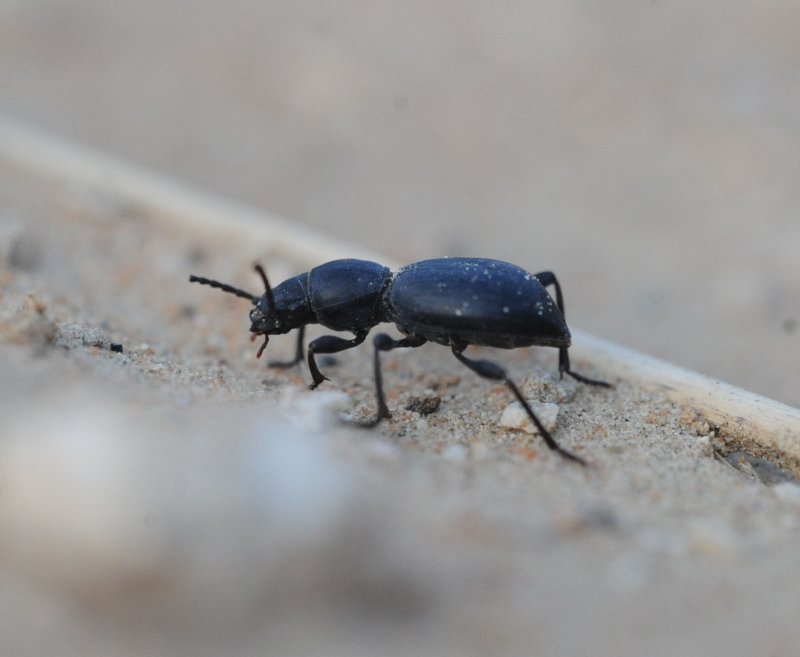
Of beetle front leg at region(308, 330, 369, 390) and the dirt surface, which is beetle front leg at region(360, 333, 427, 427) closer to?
the dirt surface

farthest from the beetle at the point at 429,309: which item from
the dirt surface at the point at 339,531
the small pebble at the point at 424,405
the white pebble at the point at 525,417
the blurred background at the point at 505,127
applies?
the blurred background at the point at 505,127

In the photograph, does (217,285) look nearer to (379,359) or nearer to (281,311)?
(281,311)

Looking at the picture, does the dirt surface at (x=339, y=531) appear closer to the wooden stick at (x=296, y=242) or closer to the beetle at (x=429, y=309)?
the wooden stick at (x=296, y=242)

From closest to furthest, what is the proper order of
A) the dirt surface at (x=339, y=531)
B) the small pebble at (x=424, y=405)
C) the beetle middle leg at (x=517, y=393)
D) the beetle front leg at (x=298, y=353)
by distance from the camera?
the dirt surface at (x=339, y=531)
the beetle middle leg at (x=517, y=393)
the small pebble at (x=424, y=405)
the beetle front leg at (x=298, y=353)

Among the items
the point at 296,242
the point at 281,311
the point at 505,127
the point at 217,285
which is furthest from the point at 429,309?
the point at 505,127

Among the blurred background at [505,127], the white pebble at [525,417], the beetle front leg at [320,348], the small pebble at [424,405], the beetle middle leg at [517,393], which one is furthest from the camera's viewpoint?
the blurred background at [505,127]

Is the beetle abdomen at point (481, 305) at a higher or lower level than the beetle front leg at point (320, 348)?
higher
